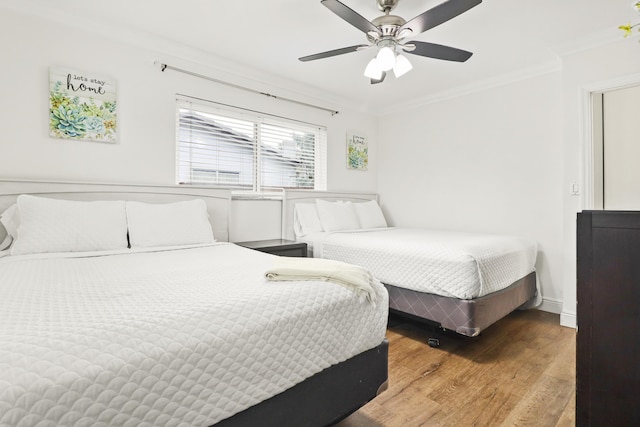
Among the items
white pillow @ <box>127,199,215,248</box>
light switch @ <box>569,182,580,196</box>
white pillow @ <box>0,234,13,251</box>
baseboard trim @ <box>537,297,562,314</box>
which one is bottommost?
baseboard trim @ <box>537,297,562,314</box>

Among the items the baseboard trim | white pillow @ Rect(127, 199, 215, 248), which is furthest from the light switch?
white pillow @ Rect(127, 199, 215, 248)

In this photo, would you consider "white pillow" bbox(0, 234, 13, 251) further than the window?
No

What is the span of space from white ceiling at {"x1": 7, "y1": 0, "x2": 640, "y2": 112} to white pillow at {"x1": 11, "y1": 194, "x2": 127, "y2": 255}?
4.57 ft

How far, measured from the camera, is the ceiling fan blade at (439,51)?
83.0 inches

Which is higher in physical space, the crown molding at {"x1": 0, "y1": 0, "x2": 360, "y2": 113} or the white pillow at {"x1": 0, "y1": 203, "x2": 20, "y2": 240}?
the crown molding at {"x1": 0, "y1": 0, "x2": 360, "y2": 113}

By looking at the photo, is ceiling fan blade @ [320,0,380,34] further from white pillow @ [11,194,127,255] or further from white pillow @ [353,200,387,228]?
white pillow @ [353,200,387,228]

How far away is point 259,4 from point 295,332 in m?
2.17

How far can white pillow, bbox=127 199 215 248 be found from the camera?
2.27 metres

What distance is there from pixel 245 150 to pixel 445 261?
7.43ft

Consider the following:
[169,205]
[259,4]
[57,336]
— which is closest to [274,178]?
[169,205]

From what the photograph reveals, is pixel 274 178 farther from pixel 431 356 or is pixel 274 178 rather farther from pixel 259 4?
pixel 431 356

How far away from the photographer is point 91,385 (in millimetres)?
715

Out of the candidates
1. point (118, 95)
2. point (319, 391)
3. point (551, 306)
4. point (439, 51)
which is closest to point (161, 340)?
point (319, 391)

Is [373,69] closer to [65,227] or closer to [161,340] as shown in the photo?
[161,340]
